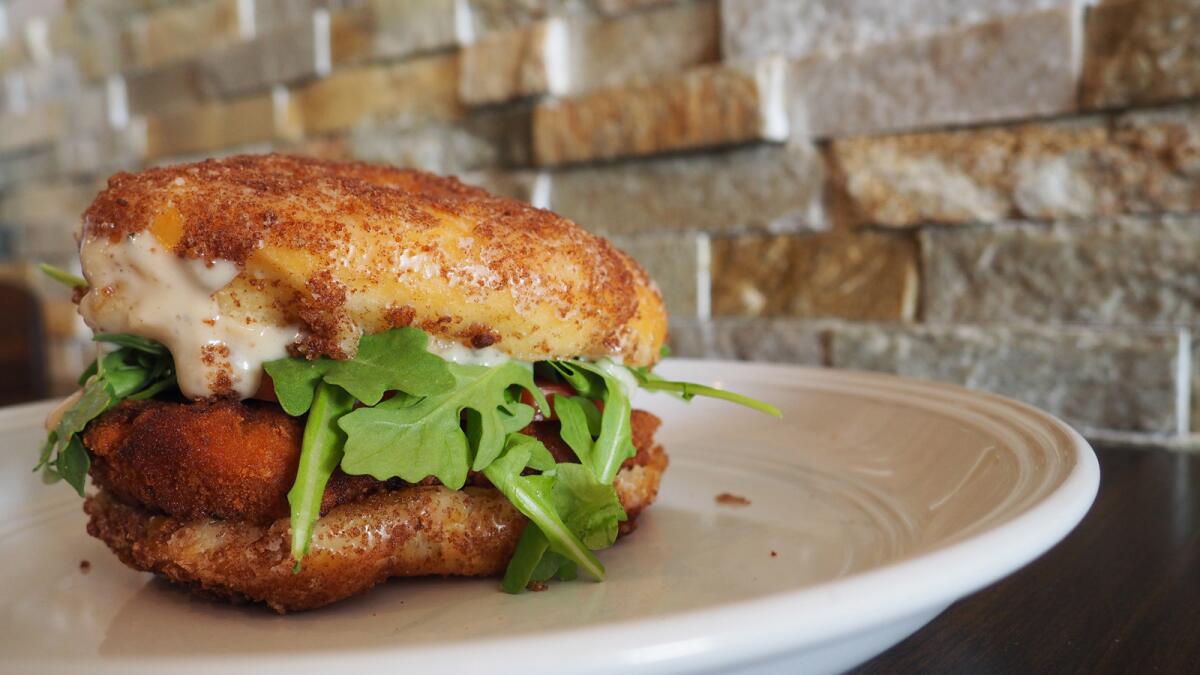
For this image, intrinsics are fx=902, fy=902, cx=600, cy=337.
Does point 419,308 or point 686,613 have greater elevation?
point 419,308

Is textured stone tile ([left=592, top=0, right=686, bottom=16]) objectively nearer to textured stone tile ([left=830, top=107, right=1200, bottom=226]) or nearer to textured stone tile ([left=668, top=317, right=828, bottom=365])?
textured stone tile ([left=830, top=107, right=1200, bottom=226])

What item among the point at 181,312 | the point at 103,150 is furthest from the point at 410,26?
the point at 181,312

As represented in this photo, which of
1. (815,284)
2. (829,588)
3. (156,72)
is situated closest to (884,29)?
(815,284)

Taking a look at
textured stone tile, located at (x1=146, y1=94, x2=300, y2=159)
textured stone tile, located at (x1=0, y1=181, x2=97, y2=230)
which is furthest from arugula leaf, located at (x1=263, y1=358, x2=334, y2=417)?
textured stone tile, located at (x1=0, y1=181, x2=97, y2=230)

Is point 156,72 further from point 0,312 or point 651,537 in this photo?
point 651,537

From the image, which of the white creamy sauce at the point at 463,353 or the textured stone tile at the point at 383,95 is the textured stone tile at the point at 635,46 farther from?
the white creamy sauce at the point at 463,353

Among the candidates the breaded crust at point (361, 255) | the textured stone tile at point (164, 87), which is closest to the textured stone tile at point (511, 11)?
the textured stone tile at point (164, 87)

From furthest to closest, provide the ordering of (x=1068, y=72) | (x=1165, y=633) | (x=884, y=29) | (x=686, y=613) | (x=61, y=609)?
(x=884, y=29)
(x=1068, y=72)
(x=61, y=609)
(x=1165, y=633)
(x=686, y=613)

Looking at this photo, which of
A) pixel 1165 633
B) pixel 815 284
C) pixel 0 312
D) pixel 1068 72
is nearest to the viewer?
pixel 1165 633
